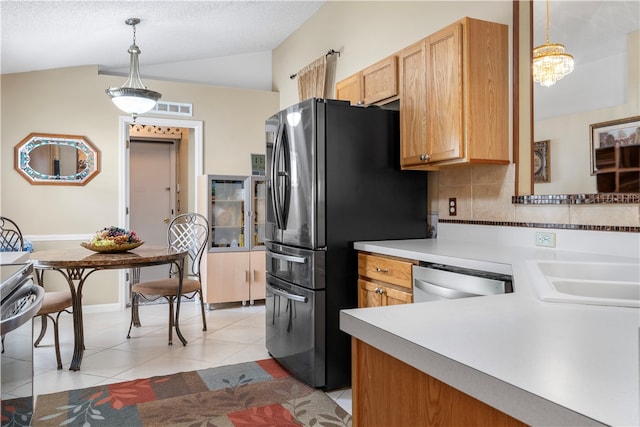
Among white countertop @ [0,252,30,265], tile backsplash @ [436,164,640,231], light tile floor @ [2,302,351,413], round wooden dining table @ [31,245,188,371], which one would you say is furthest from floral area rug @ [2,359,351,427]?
tile backsplash @ [436,164,640,231]

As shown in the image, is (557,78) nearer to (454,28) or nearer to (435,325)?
(454,28)

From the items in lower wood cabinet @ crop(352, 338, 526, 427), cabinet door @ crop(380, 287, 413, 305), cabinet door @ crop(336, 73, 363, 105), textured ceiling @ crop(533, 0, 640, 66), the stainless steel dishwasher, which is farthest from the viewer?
cabinet door @ crop(336, 73, 363, 105)

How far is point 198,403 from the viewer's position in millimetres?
2604

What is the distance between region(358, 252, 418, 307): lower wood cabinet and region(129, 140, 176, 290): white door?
179 inches

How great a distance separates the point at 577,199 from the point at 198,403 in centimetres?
230

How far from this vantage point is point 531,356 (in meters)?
0.74

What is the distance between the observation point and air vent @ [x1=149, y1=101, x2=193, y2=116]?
527 cm

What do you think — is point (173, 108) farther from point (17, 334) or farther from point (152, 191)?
point (17, 334)

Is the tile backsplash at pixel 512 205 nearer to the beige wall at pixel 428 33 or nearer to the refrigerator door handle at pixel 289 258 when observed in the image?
the beige wall at pixel 428 33

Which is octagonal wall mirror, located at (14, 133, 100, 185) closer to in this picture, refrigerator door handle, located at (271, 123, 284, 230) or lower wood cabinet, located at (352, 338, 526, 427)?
refrigerator door handle, located at (271, 123, 284, 230)

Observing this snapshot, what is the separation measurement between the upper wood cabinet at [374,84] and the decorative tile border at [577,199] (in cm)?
117

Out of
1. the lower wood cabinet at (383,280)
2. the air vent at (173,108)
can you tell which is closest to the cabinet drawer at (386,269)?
the lower wood cabinet at (383,280)

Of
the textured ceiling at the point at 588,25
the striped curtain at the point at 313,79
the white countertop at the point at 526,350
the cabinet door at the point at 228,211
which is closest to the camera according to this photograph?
the white countertop at the point at 526,350

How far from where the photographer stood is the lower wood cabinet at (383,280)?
8.15ft
